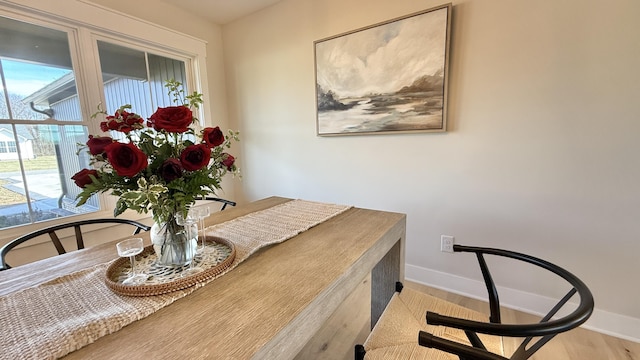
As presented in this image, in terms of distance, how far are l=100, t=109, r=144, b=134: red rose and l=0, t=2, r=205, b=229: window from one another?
1414 millimetres

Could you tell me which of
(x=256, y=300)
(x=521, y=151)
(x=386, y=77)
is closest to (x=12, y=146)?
(x=256, y=300)

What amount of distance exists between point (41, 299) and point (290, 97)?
212 centimetres

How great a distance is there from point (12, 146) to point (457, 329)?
2.63m

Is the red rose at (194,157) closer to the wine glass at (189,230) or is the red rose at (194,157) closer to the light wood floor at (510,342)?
the wine glass at (189,230)

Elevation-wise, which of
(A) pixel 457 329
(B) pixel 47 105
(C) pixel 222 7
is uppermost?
(C) pixel 222 7

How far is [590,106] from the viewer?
141 centimetres

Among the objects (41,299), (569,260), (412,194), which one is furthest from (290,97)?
(569,260)

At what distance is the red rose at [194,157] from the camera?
2.47ft

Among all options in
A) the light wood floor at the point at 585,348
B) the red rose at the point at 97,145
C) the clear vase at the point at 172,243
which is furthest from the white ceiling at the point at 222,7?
the light wood floor at the point at 585,348

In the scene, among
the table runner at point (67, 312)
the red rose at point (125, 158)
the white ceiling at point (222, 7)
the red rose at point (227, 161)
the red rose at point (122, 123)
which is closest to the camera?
the table runner at point (67, 312)

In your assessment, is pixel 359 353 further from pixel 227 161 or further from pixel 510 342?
pixel 510 342

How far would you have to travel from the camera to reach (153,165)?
778 mm

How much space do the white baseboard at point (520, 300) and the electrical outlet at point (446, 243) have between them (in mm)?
194

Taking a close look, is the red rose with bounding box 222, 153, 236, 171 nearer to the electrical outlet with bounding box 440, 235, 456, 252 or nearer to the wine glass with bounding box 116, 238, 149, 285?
the wine glass with bounding box 116, 238, 149, 285
